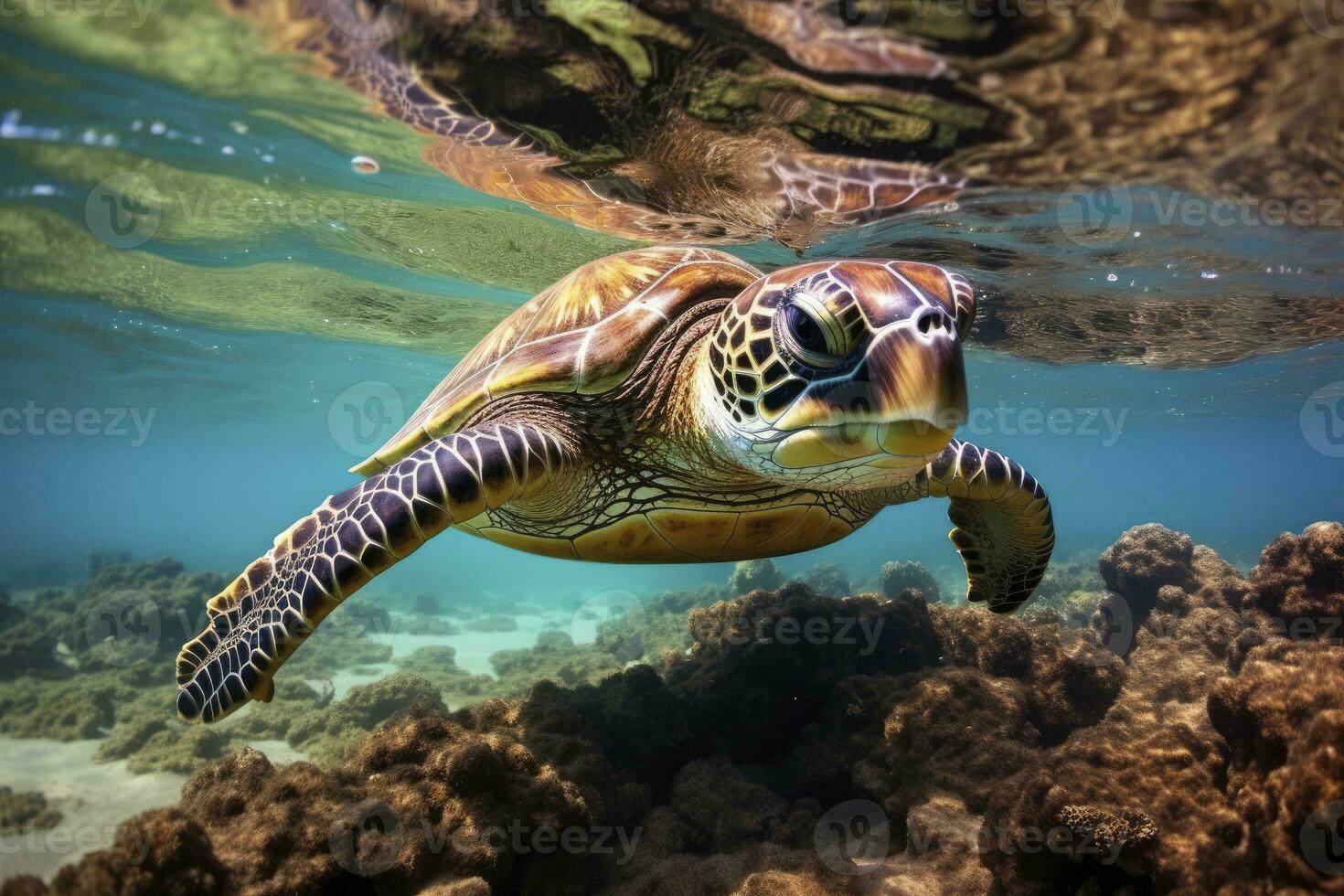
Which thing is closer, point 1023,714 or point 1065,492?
point 1023,714

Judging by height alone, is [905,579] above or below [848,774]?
below

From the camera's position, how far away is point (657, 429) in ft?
10.9

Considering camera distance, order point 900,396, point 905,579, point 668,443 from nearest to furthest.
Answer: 1. point 900,396
2. point 668,443
3. point 905,579

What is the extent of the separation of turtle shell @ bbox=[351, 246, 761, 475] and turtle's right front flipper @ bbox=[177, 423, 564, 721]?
50cm

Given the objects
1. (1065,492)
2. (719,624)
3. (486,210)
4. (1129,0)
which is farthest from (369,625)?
(1065,492)

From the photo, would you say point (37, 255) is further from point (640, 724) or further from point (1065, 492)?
point (1065, 492)

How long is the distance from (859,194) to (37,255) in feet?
49.5

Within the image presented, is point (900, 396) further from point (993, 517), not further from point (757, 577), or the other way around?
point (757, 577)

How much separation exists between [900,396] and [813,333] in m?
0.39

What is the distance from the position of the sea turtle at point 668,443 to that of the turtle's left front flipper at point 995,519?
22mm

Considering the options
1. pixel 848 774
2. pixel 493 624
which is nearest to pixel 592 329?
pixel 848 774

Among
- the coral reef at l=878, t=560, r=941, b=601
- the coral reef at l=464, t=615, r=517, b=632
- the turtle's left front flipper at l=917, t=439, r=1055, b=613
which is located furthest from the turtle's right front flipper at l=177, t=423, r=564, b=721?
the coral reef at l=464, t=615, r=517, b=632

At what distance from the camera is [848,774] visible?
395cm

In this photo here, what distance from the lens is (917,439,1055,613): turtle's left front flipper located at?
13.0 ft
